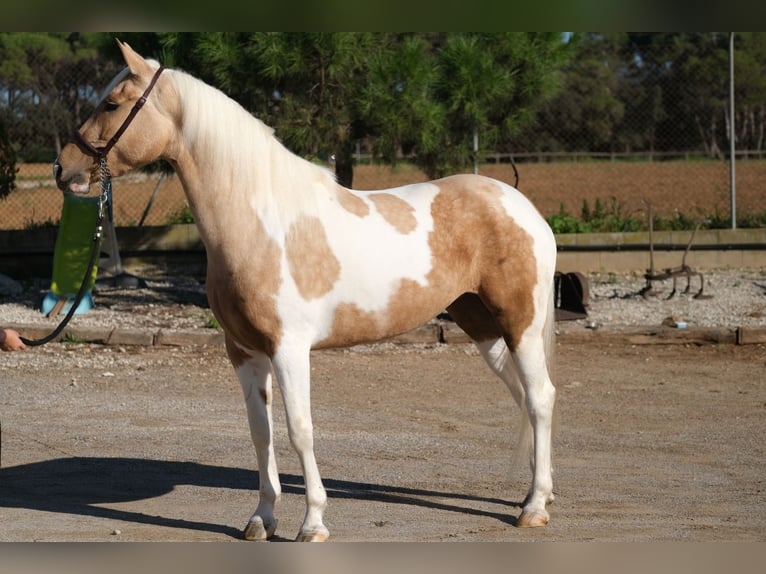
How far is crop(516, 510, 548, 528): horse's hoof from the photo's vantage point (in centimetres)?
441

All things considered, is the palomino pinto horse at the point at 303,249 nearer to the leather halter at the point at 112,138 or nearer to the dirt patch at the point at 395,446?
the leather halter at the point at 112,138

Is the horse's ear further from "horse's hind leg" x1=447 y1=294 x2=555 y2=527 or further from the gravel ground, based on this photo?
the gravel ground

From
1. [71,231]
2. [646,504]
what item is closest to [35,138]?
[71,231]

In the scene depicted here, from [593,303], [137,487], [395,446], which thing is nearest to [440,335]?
[593,303]

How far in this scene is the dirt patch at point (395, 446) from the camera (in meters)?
4.49

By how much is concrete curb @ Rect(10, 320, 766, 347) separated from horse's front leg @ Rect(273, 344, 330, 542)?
15.2ft

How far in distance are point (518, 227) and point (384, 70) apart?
17.8ft

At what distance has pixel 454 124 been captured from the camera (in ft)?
34.3

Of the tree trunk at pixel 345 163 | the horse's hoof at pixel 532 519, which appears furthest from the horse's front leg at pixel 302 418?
the tree trunk at pixel 345 163

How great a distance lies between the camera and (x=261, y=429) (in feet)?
14.1

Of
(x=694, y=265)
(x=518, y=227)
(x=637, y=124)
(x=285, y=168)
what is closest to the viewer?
(x=285, y=168)

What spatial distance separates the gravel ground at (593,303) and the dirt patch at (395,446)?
0.99 meters

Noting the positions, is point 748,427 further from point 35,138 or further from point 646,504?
point 35,138

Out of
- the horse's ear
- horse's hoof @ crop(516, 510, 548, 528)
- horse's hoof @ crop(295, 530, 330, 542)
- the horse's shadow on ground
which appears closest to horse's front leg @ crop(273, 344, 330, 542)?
horse's hoof @ crop(295, 530, 330, 542)
